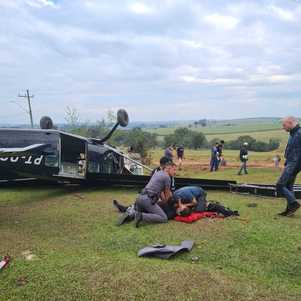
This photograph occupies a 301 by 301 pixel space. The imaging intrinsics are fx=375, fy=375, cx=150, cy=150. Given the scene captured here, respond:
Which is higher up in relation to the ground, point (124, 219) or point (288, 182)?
point (288, 182)

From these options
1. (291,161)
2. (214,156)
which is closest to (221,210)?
(291,161)

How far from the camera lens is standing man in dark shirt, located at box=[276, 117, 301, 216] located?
6.72m

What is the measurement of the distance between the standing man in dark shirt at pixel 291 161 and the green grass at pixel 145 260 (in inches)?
12.4

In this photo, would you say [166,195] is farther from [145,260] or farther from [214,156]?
[214,156]

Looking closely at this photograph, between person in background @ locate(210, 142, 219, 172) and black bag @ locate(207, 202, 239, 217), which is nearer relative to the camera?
black bag @ locate(207, 202, 239, 217)

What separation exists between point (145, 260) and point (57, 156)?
5.48m

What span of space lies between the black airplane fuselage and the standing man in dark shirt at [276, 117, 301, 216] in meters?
5.40


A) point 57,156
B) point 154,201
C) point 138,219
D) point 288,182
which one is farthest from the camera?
point 57,156

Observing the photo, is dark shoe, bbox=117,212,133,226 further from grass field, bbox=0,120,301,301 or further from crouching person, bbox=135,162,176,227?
crouching person, bbox=135,162,176,227

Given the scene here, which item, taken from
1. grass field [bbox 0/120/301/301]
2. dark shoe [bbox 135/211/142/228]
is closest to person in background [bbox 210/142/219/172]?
grass field [bbox 0/120/301/301]

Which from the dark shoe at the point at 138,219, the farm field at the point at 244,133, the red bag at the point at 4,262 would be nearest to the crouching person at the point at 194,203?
the dark shoe at the point at 138,219

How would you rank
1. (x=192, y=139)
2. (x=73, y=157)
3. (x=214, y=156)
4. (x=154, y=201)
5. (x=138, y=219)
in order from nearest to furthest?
(x=138, y=219)
(x=154, y=201)
(x=73, y=157)
(x=214, y=156)
(x=192, y=139)

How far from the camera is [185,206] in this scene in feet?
22.5

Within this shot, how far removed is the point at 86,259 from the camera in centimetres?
484
